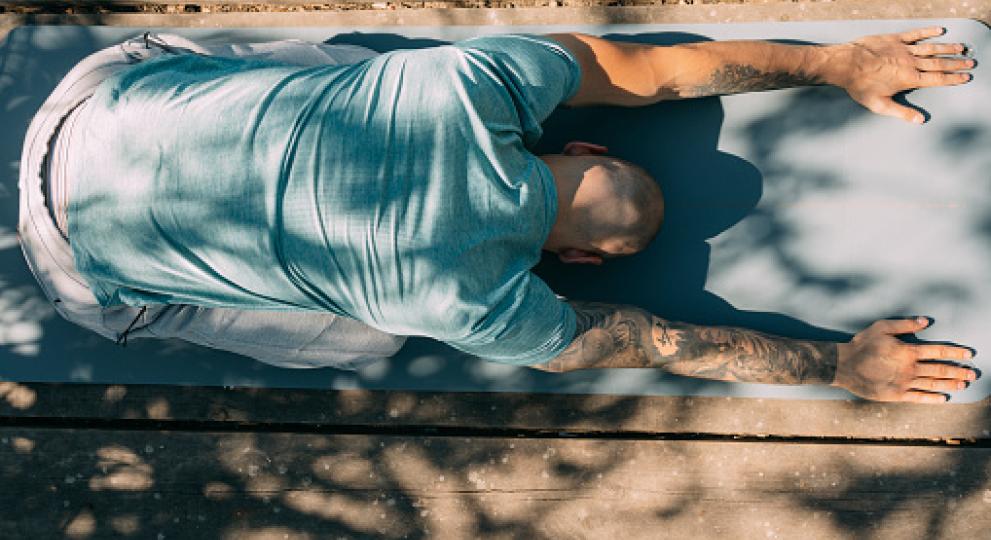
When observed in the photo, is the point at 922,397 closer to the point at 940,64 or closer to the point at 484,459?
the point at 940,64

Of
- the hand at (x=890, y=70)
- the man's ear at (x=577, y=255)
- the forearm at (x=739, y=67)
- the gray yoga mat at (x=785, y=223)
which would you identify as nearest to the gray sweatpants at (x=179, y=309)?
the gray yoga mat at (x=785, y=223)

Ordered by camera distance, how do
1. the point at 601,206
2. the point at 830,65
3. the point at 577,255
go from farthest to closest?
1. the point at 830,65
2. the point at 577,255
3. the point at 601,206

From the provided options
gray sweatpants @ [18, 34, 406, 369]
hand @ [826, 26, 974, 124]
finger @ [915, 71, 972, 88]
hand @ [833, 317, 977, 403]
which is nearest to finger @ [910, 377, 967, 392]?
hand @ [833, 317, 977, 403]

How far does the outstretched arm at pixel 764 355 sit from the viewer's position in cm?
211

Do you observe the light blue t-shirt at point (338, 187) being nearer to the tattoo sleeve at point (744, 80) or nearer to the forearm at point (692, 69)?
the forearm at point (692, 69)

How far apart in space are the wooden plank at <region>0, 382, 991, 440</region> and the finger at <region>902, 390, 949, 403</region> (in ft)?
0.28

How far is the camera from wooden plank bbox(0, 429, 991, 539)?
7.54 ft

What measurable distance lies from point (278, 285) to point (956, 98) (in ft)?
7.27

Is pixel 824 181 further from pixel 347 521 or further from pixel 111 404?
pixel 111 404

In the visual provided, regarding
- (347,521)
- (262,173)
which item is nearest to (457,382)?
(347,521)

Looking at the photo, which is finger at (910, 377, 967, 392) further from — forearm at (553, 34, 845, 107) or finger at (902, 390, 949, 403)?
forearm at (553, 34, 845, 107)

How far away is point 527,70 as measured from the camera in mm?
1720

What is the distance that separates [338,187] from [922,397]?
6.46 feet

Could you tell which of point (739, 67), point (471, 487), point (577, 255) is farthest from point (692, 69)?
point (471, 487)
